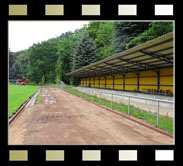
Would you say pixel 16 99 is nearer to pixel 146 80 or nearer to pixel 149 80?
pixel 146 80

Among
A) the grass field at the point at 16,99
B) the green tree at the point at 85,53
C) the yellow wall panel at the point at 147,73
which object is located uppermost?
the green tree at the point at 85,53

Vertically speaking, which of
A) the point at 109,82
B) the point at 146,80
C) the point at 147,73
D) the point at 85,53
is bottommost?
the point at 109,82

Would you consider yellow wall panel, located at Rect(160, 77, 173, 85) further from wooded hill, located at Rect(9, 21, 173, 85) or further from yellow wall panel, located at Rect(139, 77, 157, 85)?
wooded hill, located at Rect(9, 21, 173, 85)

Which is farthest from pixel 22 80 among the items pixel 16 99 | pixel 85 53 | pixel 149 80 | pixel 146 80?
pixel 149 80

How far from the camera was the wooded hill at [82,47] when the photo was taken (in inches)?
898

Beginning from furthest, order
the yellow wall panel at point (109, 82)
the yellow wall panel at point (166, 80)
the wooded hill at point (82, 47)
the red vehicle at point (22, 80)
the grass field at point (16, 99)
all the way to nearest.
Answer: the red vehicle at point (22, 80), the wooded hill at point (82, 47), the yellow wall panel at point (109, 82), the yellow wall panel at point (166, 80), the grass field at point (16, 99)

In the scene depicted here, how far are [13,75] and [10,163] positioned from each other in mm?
66745

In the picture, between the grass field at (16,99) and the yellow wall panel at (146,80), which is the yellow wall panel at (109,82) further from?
the grass field at (16,99)

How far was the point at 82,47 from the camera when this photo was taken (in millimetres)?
39531

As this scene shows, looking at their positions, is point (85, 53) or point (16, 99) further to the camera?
point (85, 53)

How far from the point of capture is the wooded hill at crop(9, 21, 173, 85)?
22812 millimetres

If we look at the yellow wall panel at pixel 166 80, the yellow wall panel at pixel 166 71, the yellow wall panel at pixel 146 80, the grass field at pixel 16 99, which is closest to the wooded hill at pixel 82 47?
the grass field at pixel 16 99

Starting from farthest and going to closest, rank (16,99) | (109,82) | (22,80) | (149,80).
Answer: (22,80) < (109,82) < (16,99) < (149,80)

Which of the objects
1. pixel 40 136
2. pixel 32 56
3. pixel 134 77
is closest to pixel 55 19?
pixel 40 136
